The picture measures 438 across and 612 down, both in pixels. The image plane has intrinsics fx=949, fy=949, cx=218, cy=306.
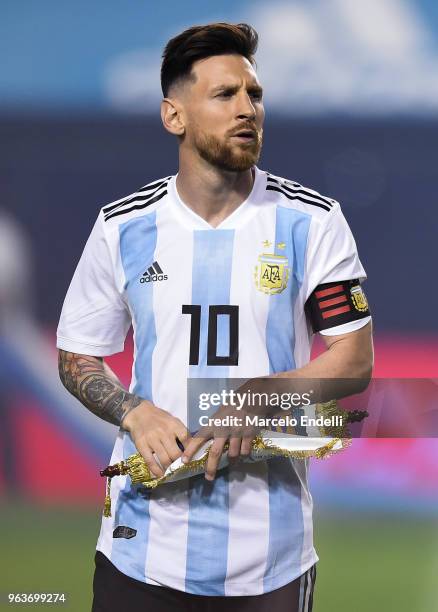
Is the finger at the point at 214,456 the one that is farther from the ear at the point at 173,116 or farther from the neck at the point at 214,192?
the ear at the point at 173,116

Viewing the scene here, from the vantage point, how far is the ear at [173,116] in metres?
1.82

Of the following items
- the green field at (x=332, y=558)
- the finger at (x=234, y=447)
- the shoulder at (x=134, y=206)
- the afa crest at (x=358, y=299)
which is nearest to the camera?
the finger at (x=234, y=447)

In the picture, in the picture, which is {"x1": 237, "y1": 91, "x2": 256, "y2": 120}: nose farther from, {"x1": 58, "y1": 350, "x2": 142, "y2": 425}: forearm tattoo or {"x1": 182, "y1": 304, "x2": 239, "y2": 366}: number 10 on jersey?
{"x1": 58, "y1": 350, "x2": 142, "y2": 425}: forearm tattoo

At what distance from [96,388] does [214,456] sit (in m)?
0.29

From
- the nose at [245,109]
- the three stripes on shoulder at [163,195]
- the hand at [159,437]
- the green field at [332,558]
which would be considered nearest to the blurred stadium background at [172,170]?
the green field at [332,558]

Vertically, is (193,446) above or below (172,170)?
below

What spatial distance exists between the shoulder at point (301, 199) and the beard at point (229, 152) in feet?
0.31

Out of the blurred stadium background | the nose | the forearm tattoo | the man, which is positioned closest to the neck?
the man

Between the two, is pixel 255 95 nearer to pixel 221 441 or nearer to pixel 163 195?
pixel 163 195

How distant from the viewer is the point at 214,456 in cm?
161

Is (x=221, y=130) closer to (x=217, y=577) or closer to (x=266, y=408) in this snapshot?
(x=266, y=408)

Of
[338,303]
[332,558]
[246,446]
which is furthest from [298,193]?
[332,558]

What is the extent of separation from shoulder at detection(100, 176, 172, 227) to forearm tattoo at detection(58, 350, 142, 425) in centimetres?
27

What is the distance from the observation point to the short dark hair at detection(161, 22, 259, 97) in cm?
177
